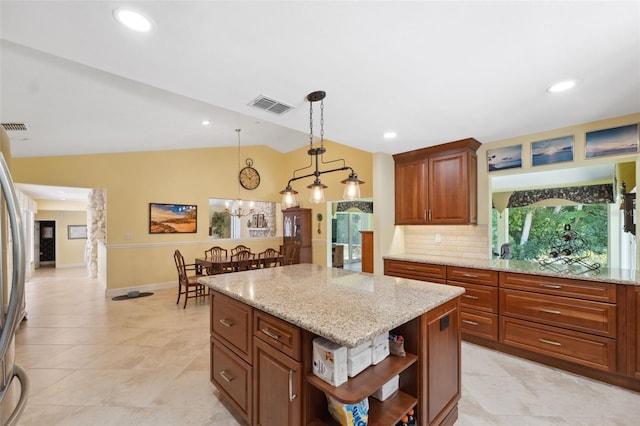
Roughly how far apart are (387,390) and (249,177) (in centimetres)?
657

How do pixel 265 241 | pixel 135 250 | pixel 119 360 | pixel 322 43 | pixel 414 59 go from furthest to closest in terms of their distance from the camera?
pixel 265 241 → pixel 135 250 → pixel 119 360 → pixel 414 59 → pixel 322 43

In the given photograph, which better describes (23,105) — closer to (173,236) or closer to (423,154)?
(173,236)

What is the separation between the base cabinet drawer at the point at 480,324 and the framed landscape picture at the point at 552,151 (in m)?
1.80

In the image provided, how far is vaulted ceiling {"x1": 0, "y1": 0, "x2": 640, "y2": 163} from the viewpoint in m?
1.40

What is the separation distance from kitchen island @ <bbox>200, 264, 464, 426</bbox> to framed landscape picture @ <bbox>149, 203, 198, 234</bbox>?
15.0ft

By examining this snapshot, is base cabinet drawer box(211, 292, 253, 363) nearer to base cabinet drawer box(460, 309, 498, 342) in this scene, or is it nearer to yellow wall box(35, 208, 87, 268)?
base cabinet drawer box(460, 309, 498, 342)

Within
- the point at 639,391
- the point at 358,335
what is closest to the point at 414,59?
the point at 358,335

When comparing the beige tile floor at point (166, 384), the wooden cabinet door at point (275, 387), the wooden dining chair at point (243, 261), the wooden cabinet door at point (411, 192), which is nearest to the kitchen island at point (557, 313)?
the beige tile floor at point (166, 384)

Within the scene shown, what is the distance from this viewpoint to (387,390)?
1.59 metres

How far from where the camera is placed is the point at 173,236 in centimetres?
626

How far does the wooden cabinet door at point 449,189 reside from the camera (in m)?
3.47

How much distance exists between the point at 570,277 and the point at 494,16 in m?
2.37

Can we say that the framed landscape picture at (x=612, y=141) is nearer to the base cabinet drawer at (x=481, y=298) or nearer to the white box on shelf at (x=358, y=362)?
the base cabinet drawer at (x=481, y=298)

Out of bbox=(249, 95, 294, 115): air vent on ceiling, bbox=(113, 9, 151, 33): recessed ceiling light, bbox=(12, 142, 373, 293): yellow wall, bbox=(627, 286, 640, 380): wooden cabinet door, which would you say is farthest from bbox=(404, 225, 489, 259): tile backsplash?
bbox=(113, 9, 151, 33): recessed ceiling light
